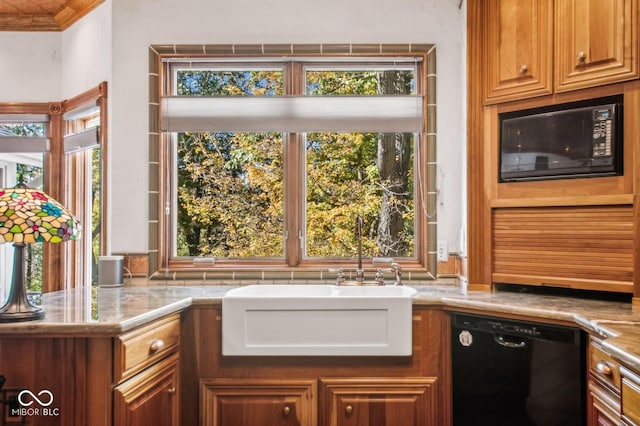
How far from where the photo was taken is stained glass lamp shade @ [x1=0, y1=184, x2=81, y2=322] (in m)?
1.42

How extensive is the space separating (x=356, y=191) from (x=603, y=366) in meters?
1.56

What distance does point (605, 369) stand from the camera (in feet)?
4.59

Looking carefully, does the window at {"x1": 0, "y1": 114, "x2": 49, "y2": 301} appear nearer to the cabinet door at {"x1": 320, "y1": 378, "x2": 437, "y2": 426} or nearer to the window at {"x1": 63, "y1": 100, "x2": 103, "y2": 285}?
the window at {"x1": 63, "y1": 100, "x2": 103, "y2": 285}

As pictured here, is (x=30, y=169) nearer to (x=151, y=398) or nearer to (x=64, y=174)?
(x=64, y=174)

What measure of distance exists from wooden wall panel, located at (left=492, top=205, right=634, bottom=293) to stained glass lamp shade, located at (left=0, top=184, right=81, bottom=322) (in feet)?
6.03

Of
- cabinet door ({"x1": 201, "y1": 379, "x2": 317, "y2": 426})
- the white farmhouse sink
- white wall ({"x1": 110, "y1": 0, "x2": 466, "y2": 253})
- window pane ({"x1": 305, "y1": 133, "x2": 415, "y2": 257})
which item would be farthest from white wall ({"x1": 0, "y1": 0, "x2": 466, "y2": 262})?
cabinet door ({"x1": 201, "y1": 379, "x2": 317, "y2": 426})

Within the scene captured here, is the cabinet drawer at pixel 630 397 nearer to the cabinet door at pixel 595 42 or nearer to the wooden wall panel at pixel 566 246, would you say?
the wooden wall panel at pixel 566 246

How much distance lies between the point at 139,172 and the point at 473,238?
1847 mm

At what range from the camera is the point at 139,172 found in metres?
2.58

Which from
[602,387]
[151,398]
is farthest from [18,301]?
[602,387]

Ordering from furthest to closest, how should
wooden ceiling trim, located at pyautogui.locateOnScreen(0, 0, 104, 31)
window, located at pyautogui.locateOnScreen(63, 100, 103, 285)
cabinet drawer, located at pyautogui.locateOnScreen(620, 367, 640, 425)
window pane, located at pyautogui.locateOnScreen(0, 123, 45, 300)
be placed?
window pane, located at pyautogui.locateOnScreen(0, 123, 45, 300) < window, located at pyautogui.locateOnScreen(63, 100, 103, 285) < wooden ceiling trim, located at pyautogui.locateOnScreen(0, 0, 104, 31) < cabinet drawer, located at pyautogui.locateOnScreen(620, 367, 640, 425)

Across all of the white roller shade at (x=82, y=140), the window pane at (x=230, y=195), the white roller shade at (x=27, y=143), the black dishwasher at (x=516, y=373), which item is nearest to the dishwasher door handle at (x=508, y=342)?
the black dishwasher at (x=516, y=373)

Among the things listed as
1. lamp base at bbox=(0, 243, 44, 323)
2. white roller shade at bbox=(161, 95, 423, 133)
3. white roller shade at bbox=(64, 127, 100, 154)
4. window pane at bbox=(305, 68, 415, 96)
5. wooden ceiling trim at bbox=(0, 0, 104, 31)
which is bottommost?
lamp base at bbox=(0, 243, 44, 323)

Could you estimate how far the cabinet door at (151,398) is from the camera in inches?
59.0
